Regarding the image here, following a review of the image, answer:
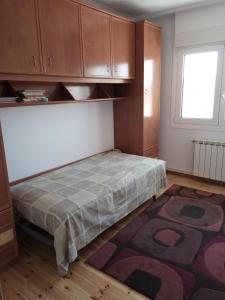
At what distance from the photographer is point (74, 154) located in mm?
2938

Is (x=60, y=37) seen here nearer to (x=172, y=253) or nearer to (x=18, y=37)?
(x=18, y=37)

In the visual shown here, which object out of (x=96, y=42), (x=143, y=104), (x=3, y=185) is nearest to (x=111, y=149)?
(x=143, y=104)

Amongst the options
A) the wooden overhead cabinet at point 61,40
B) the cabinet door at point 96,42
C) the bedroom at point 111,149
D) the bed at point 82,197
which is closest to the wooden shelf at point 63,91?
the bedroom at point 111,149

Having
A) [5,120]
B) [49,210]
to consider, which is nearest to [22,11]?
[5,120]

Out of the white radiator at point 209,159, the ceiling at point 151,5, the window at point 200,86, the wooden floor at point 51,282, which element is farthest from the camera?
the white radiator at point 209,159

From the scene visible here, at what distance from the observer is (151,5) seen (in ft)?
9.93

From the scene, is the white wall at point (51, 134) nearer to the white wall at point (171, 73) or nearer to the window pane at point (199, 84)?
the white wall at point (171, 73)

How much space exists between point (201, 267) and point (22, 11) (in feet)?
8.21

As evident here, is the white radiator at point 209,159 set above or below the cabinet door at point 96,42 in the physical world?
below

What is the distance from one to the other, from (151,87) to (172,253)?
2199mm

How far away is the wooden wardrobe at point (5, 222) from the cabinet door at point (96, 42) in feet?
4.24

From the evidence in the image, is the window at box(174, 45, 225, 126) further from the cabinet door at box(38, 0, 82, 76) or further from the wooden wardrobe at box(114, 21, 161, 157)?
the cabinet door at box(38, 0, 82, 76)

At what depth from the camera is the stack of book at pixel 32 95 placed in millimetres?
2086

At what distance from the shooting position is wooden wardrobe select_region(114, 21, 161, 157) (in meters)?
3.02
